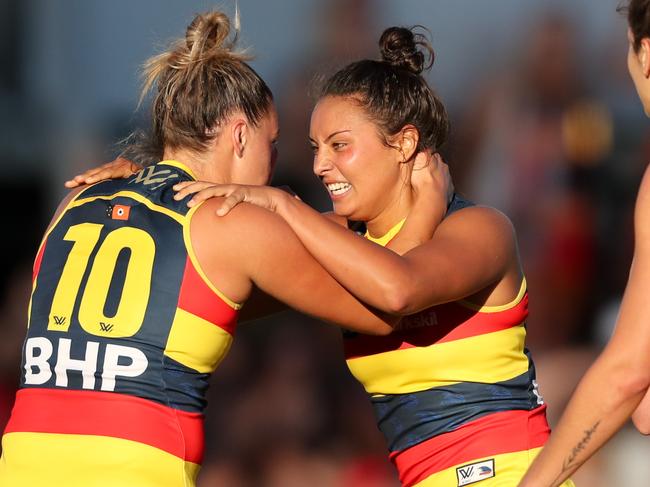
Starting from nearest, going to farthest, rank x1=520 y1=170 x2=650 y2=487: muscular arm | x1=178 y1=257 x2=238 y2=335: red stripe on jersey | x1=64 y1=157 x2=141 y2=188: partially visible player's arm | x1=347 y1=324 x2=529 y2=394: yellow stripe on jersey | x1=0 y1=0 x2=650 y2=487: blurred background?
1. x1=520 y1=170 x2=650 y2=487: muscular arm
2. x1=178 y1=257 x2=238 y2=335: red stripe on jersey
3. x1=347 y1=324 x2=529 y2=394: yellow stripe on jersey
4. x1=64 y1=157 x2=141 y2=188: partially visible player's arm
5. x1=0 y1=0 x2=650 y2=487: blurred background

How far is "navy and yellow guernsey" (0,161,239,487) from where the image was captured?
3.04 m

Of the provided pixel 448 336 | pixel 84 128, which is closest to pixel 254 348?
pixel 84 128

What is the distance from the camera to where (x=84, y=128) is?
6.67 meters

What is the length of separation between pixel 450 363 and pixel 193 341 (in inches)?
32.9

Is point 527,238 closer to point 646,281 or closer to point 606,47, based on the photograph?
point 606,47

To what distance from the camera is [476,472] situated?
132 inches

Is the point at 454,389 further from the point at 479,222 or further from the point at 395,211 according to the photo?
the point at 395,211

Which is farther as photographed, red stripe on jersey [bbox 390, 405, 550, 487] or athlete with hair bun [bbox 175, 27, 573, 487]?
red stripe on jersey [bbox 390, 405, 550, 487]

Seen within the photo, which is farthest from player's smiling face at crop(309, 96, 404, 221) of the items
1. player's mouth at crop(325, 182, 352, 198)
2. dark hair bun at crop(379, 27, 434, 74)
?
dark hair bun at crop(379, 27, 434, 74)

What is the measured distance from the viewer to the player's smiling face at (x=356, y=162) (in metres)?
3.70

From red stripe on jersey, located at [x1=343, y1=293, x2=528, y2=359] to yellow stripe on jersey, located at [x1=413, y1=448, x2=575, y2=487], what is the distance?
0.39m

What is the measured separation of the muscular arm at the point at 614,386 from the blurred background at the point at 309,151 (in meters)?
3.57

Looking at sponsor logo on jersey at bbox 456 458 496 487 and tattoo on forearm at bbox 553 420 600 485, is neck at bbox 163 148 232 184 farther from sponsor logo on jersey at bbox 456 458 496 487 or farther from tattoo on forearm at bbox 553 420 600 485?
tattoo on forearm at bbox 553 420 600 485

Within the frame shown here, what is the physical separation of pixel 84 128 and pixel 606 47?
3138 mm
